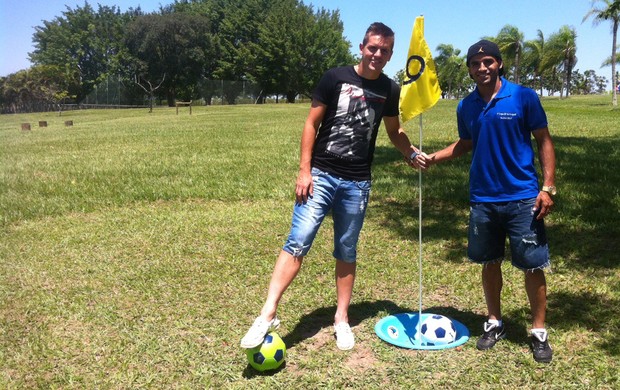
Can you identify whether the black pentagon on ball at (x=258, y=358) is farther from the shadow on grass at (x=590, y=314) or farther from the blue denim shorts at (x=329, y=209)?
the shadow on grass at (x=590, y=314)

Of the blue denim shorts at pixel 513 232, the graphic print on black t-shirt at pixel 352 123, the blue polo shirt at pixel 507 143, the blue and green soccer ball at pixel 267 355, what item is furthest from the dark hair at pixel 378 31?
the blue and green soccer ball at pixel 267 355

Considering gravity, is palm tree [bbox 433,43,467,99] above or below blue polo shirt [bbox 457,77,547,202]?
above

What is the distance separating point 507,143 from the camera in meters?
3.12

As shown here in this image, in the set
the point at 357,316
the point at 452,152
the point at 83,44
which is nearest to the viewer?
the point at 452,152

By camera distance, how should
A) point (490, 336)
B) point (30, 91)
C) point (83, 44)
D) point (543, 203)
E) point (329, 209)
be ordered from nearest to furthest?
point (543, 203) < point (329, 209) < point (490, 336) < point (30, 91) < point (83, 44)

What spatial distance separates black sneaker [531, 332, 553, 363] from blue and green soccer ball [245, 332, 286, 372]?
1.60 meters

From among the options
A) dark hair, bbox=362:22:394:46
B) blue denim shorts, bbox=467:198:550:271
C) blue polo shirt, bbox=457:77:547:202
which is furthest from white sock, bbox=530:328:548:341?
dark hair, bbox=362:22:394:46

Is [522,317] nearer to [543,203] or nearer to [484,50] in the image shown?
[543,203]

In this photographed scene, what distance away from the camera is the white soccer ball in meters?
3.60

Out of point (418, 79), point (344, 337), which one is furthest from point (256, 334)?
point (418, 79)

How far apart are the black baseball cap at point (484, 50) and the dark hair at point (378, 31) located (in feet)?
1.61

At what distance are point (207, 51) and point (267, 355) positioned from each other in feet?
201

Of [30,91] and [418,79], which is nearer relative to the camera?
[418,79]

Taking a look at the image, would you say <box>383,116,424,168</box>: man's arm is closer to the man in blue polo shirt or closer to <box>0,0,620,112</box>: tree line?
the man in blue polo shirt
